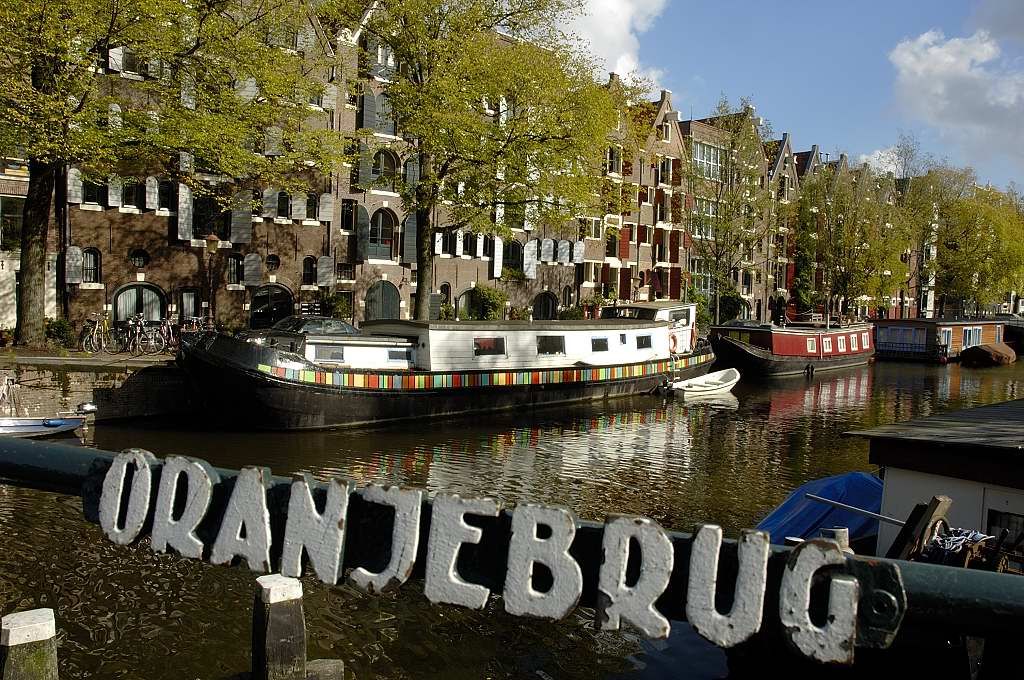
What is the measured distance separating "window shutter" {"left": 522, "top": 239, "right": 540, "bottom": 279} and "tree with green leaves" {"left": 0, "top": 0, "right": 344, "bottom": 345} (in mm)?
17825

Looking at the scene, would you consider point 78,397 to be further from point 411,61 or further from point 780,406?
point 780,406

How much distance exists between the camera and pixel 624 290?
5319 cm

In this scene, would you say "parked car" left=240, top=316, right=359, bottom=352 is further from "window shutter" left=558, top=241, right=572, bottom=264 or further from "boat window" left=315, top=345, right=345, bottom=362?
"window shutter" left=558, top=241, right=572, bottom=264

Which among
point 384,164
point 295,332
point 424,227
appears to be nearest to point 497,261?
point 384,164

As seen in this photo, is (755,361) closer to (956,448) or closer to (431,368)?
(431,368)

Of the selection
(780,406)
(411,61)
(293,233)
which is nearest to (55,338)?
(293,233)

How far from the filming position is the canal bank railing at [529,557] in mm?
2324

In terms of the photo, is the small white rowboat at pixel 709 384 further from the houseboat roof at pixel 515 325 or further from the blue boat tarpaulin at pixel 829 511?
the blue boat tarpaulin at pixel 829 511

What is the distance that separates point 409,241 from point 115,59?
14313mm

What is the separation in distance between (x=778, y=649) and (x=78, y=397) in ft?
62.3

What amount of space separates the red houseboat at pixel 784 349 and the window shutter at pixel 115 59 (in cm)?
2663

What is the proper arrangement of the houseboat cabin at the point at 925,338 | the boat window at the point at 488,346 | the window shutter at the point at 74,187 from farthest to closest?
the houseboat cabin at the point at 925,338 < the window shutter at the point at 74,187 < the boat window at the point at 488,346

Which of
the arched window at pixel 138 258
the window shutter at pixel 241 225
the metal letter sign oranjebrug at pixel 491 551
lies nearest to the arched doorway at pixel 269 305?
the window shutter at pixel 241 225

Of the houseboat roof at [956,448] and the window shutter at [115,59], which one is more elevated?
the window shutter at [115,59]
